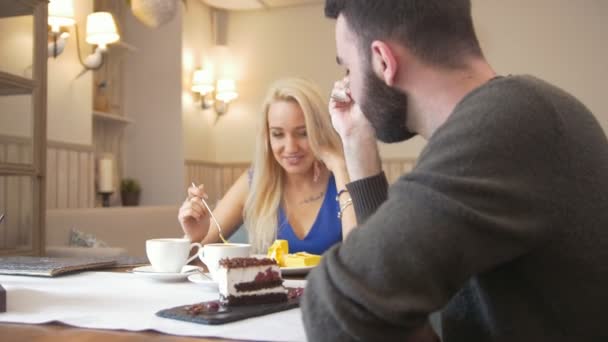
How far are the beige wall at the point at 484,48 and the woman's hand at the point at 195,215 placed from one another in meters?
2.99

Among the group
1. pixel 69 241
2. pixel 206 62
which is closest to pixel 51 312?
pixel 69 241

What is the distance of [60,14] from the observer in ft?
11.0

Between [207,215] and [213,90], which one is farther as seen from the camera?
[213,90]

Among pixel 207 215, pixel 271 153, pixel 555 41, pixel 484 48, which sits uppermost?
pixel 555 41

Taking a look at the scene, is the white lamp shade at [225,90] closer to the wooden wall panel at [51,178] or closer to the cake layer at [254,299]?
the wooden wall panel at [51,178]

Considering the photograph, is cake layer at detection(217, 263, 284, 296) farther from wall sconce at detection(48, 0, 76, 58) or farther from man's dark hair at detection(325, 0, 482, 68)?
wall sconce at detection(48, 0, 76, 58)

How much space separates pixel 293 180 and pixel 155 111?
8.64ft

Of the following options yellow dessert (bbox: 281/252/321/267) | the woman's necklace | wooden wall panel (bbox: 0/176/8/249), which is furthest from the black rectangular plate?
wooden wall panel (bbox: 0/176/8/249)

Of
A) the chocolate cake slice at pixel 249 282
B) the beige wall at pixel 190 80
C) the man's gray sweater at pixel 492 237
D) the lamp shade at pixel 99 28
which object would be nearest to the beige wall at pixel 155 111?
the beige wall at pixel 190 80

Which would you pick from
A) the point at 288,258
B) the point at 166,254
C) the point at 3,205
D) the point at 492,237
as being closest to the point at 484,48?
the point at 3,205

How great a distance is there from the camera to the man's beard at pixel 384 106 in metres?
0.82

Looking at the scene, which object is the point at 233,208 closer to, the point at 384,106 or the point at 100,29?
the point at 384,106

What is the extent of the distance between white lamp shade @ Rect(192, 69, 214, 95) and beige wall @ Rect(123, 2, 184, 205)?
29 cm

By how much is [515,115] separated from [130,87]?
14.3 feet
